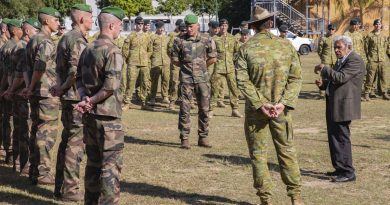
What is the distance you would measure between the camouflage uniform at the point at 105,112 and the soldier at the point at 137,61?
962cm

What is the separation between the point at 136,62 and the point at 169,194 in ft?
28.2

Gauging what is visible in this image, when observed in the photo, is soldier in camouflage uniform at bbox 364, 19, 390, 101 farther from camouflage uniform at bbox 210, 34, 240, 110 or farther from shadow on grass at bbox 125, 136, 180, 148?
shadow on grass at bbox 125, 136, 180, 148

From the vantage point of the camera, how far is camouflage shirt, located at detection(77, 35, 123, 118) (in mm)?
5414

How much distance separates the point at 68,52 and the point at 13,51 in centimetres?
192

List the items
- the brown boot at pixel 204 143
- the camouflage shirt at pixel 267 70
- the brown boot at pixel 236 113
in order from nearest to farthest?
the camouflage shirt at pixel 267 70 < the brown boot at pixel 204 143 < the brown boot at pixel 236 113

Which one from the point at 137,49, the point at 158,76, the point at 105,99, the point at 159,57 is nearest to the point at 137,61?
the point at 137,49

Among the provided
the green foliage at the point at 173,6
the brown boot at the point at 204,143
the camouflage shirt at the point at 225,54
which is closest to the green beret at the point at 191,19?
the brown boot at the point at 204,143

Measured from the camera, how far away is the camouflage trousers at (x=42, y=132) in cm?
741

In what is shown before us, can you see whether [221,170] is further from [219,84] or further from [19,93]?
[219,84]

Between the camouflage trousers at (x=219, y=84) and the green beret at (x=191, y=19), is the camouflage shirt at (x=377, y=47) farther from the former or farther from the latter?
the green beret at (x=191, y=19)

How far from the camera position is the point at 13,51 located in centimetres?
816

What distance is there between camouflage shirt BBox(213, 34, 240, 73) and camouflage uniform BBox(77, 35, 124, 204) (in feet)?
29.2

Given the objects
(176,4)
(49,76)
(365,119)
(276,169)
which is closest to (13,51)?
(49,76)

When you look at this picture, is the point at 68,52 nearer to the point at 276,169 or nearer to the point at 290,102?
the point at 290,102
